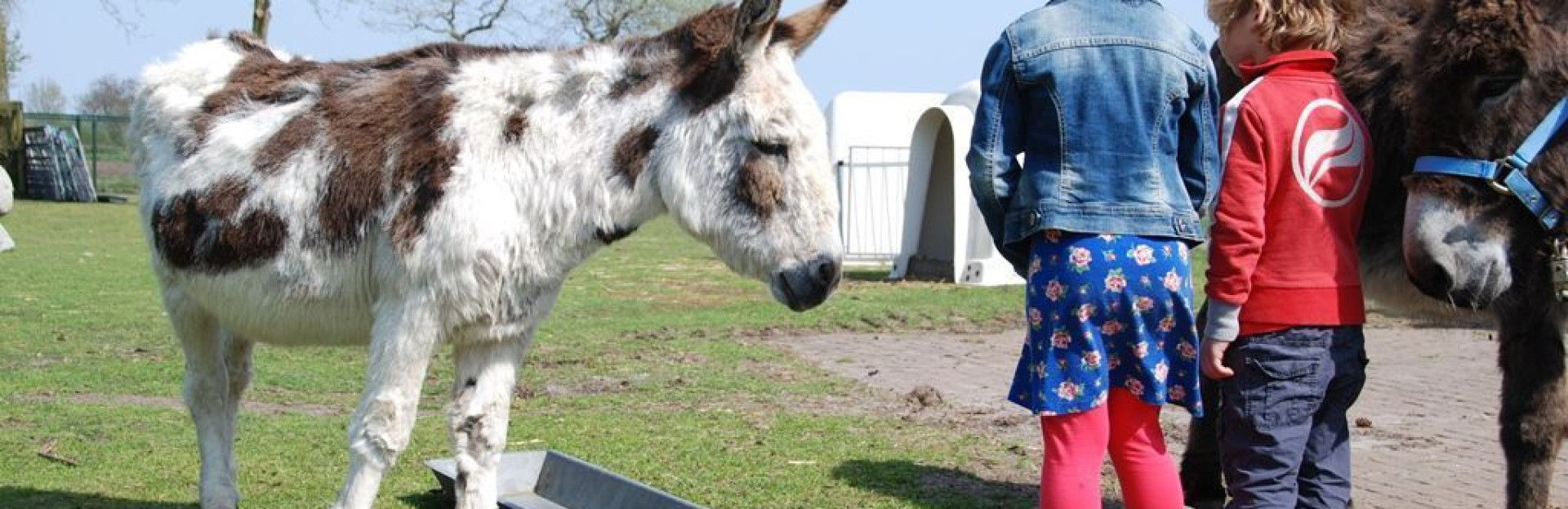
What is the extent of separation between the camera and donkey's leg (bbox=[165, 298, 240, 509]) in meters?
4.93

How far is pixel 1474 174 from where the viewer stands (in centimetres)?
388

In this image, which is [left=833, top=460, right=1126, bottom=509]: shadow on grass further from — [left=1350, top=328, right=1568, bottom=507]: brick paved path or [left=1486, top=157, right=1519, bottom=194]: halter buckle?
[left=1486, top=157, right=1519, bottom=194]: halter buckle

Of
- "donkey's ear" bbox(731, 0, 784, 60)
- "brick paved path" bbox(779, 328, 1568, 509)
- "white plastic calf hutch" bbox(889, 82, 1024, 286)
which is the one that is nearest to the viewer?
"donkey's ear" bbox(731, 0, 784, 60)

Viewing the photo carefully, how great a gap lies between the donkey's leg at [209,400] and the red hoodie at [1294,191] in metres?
3.30

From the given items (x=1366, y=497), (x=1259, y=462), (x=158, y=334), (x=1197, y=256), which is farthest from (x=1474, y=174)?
(x=1197, y=256)

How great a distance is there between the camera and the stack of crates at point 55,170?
33500 mm

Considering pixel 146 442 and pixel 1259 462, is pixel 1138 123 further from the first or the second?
pixel 146 442

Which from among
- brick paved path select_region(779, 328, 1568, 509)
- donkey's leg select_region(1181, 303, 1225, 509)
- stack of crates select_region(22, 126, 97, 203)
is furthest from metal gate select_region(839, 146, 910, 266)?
stack of crates select_region(22, 126, 97, 203)

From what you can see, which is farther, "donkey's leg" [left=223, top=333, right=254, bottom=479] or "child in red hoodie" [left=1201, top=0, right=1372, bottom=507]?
"donkey's leg" [left=223, top=333, right=254, bottom=479]

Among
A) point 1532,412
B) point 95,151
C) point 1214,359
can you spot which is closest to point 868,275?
point 1532,412

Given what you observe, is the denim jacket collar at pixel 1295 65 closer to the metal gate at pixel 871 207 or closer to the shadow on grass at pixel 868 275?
the shadow on grass at pixel 868 275

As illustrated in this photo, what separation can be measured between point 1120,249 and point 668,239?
2371 centimetres

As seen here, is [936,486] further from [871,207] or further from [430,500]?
[871,207]

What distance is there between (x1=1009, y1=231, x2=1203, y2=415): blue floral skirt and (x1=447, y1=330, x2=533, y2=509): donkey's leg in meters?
1.67
